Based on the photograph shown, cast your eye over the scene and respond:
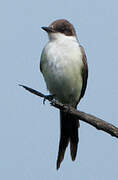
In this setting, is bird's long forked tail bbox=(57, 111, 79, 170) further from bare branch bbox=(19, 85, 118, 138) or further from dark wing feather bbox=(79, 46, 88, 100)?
bare branch bbox=(19, 85, 118, 138)

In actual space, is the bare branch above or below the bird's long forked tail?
above

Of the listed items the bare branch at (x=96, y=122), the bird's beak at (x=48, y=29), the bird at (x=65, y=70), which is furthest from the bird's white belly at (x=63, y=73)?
the bare branch at (x=96, y=122)

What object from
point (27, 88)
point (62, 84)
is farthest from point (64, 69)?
point (27, 88)

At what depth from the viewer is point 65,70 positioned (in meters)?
8.17

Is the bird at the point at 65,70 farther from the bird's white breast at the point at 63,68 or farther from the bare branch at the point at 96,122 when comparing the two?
the bare branch at the point at 96,122

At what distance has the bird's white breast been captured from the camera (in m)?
8.16

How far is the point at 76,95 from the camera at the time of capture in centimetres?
865

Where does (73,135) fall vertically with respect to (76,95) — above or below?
below

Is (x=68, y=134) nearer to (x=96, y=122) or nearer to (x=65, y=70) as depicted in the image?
(x=65, y=70)

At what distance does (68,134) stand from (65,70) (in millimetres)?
1265

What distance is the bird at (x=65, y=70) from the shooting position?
818 cm

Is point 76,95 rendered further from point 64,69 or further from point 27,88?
point 27,88

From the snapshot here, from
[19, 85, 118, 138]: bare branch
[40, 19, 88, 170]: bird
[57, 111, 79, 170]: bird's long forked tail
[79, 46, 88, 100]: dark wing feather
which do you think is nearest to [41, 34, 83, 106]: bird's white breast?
[40, 19, 88, 170]: bird

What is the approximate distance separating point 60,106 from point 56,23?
1.73 meters
